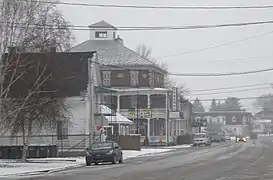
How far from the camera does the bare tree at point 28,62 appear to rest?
114ft

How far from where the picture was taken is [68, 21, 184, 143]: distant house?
82312mm

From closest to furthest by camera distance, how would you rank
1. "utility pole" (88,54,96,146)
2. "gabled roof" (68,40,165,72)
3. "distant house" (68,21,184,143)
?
"utility pole" (88,54,96,146), "distant house" (68,21,184,143), "gabled roof" (68,40,165,72)

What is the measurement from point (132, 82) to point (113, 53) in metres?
4.89

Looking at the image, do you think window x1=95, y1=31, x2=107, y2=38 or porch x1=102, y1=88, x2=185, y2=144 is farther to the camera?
window x1=95, y1=31, x2=107, y2=38

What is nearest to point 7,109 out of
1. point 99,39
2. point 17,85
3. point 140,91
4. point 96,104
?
point 17,85

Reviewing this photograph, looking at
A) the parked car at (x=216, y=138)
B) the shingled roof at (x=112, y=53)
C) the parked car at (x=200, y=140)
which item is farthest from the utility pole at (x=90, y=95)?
the parked car at (x=216, y=138)

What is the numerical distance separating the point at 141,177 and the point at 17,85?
16.2 m

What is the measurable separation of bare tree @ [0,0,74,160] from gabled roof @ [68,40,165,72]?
151 ft

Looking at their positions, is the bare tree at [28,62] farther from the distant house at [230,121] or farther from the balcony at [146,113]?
the distant house at [230,121]

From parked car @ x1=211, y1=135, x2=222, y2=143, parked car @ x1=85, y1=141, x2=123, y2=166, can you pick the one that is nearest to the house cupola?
parked car @ x1=211, y1=135, x2=222, y2=143

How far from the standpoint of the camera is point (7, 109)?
37.4 m

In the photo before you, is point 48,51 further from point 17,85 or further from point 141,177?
point 141,177

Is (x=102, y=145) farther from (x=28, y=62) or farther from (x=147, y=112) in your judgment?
(x=147, y=112)

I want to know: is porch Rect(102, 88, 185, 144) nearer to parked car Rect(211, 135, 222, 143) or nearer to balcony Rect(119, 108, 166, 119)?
balcony Rect(119, 108, 166, 119)
